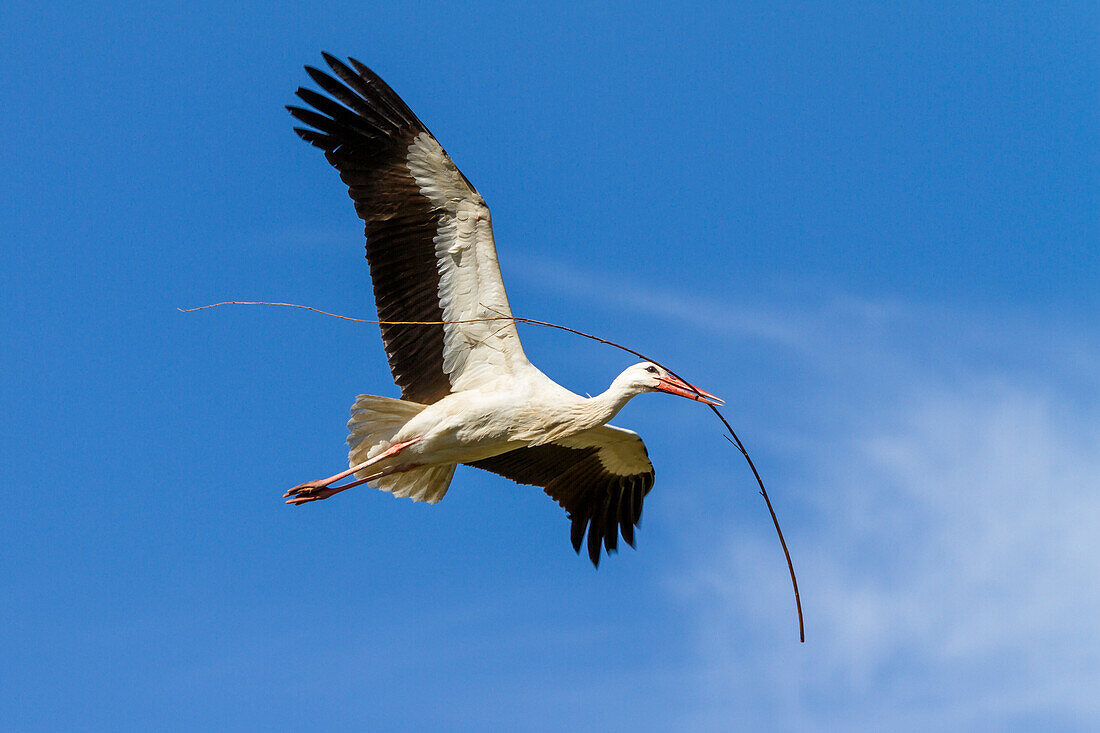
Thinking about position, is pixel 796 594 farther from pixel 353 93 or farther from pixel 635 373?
pixel 353 93

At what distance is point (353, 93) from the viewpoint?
9562 millimetres

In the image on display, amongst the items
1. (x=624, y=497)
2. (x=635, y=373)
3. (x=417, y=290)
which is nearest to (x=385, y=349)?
(x=417, y=290)

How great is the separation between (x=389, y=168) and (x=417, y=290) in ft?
2.89

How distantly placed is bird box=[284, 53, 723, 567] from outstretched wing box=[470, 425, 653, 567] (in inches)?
40.6

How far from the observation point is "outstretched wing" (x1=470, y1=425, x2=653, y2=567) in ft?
35.8

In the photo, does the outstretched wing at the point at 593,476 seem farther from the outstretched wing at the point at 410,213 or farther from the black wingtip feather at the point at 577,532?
the outstretched wing at the point at 410,213

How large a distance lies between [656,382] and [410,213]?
83.8 inches

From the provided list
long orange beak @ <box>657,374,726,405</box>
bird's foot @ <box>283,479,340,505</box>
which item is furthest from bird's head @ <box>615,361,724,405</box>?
bird's foot @ <box>283,479,340,505</box>

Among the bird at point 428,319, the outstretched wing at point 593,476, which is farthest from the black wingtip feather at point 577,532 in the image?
the bird at point 428,319

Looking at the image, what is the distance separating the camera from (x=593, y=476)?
11.2m

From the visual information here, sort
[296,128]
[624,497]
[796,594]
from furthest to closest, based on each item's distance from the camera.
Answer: [624,497], [296,128], [796,594]

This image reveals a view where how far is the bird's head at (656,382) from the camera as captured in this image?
9.83m

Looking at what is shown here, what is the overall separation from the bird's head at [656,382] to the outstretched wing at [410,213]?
30.3 inches

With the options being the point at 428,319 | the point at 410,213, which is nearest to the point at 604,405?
the point at 428,319
